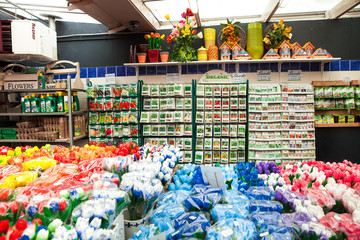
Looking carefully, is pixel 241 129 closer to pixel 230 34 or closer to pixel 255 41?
pixel 255 41

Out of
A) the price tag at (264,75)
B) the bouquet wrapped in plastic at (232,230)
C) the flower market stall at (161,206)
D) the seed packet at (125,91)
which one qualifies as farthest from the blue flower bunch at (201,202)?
the price tag at (264,75)

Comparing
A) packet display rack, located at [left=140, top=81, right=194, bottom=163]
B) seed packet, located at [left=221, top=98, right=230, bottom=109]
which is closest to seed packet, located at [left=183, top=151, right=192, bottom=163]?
packet display rack, located at [left=140, top=81, right=194, bottom=163]

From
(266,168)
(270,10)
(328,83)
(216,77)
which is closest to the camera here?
(266,168)

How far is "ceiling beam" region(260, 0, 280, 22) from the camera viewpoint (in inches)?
163

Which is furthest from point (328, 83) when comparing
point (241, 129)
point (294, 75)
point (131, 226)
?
point (131, 226)

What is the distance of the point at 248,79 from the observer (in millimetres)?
5098

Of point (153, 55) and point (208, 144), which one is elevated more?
point (153, 55)

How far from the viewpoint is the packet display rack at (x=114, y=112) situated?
4.84m

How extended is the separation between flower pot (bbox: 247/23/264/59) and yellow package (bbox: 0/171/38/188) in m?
4.24

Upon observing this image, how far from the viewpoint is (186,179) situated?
1.88 meters

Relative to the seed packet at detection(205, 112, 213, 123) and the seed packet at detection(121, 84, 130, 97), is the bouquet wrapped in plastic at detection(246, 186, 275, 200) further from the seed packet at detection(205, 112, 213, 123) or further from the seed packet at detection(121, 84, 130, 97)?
the seed packet at detection(121, 84, 130, 97)

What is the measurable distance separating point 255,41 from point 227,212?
4122 millimetres

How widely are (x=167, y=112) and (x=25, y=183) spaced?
3.29 meters

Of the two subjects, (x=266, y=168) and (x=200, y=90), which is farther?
(x=200, y=90)
